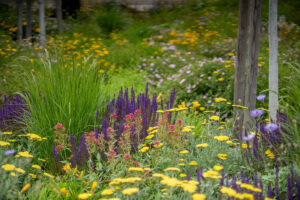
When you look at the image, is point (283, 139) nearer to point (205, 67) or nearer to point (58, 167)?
point (58, 167)

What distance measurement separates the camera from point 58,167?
3.05 m

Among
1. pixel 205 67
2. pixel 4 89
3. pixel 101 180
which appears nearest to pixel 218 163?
pixel 101 180

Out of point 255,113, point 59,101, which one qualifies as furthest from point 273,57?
point 59,101

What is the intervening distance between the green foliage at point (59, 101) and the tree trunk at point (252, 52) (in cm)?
178

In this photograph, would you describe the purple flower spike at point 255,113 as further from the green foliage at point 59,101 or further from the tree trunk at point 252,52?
the green foliage at point 59,101

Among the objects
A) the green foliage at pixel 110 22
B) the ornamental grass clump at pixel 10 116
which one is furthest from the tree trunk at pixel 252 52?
the green foliage at pixel 110 22

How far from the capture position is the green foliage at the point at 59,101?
3.18 m

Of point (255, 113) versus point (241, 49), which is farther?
point (241, 49)

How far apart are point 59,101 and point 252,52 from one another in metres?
2.21

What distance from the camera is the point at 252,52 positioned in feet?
11.5

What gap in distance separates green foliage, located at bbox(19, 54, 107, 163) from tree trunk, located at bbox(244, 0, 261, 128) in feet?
5.84

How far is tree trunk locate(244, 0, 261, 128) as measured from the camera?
11.3ft

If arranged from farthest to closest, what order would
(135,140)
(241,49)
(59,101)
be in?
1. (241,49)
2. (59,101)
3. (135,140)

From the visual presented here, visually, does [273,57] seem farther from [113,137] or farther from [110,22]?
[110,22]
